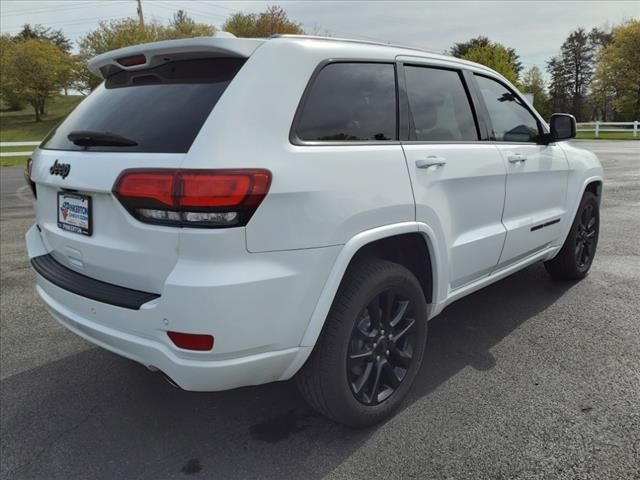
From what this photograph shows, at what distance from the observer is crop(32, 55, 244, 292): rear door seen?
209 cm

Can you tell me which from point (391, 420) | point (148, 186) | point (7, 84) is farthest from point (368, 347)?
point (7, 84)

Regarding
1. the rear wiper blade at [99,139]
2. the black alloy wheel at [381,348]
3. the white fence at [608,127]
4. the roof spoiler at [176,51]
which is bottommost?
the black alloy wheel at [381,348]

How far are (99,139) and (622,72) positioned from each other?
55470 mm

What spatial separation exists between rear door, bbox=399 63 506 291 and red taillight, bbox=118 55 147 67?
132 cm

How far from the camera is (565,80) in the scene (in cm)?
7081

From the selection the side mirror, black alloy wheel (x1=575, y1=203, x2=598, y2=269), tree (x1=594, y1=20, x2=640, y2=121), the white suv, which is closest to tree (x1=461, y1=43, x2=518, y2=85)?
tree (x1=594, y1=20, x2=640, y2=121)

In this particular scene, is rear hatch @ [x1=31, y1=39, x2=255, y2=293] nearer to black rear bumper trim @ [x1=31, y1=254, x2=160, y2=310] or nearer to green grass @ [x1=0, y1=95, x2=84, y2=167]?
black rear bumper trim @ [x1=31, y1=254, x2=160, y2=310]

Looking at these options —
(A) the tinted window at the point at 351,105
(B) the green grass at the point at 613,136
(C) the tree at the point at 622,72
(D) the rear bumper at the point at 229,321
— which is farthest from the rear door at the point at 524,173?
(C) the tree at the point at 622,72

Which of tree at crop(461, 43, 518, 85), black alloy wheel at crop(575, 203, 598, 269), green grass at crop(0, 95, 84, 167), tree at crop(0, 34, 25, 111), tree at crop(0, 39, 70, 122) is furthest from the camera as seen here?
tree at crop(0, 34, 25, 111)

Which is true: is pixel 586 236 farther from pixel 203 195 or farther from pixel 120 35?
pixel 120 35

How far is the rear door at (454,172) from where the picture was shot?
8.96ft

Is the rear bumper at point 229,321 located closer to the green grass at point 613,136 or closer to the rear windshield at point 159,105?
the rear windshield at point 159,105

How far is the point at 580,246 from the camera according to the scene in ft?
15.3

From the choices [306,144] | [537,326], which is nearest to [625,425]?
[537,326]
